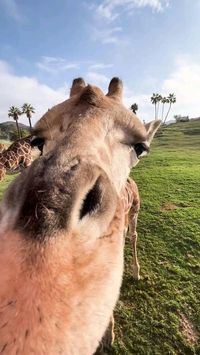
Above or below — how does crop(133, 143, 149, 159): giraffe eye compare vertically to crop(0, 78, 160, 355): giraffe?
above

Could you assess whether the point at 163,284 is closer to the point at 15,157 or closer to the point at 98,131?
the point at 98,131

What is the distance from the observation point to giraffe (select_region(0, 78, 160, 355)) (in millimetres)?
973

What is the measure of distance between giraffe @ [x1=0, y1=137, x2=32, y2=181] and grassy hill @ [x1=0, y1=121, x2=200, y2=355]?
4462mm

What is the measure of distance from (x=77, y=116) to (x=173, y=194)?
10647 millimetres

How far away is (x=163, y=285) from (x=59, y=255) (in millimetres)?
5365

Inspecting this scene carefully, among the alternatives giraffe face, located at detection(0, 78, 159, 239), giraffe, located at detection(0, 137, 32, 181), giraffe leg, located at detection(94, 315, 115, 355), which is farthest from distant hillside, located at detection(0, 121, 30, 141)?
giraffe face, located at detection(0, 78, 159, 239)

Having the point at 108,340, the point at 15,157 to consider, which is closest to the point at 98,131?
the point at 108,340

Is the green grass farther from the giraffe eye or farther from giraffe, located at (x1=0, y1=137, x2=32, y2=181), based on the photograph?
giraffe, located at (x1=0, y1=137, x2=32, y2=181)

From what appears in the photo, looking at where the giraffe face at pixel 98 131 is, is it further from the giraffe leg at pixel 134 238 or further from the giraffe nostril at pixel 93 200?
the giraffe leg at pixel 134 238

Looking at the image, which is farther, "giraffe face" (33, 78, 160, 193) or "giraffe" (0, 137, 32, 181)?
"giraffe" (0, 137, 32, 181)

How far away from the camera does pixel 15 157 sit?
34.6 feet

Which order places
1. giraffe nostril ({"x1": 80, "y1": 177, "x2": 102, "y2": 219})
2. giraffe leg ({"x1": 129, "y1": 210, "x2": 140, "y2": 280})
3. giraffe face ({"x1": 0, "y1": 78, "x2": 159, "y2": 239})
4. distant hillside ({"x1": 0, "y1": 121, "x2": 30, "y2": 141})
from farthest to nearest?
distant hillside ({"x1": 0, "y1": 121, "x2": 30, "y2": 141}) < giraffe leg ({"x1": 129, "y1": 210, "x2": 140, "y2": 280}) < giraffe nostril ({"x1": 80, "y1": 177, "x2": 102, "y2": 219}) < giraffe face ({"x1": 0, "y1": 78, "x2": 159, "y2": 239})

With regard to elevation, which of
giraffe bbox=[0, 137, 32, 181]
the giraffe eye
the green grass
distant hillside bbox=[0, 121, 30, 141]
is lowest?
the green grass

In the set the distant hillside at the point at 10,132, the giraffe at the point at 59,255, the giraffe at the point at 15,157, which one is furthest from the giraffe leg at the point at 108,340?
the distant hillside at the point at 10,132
